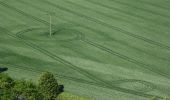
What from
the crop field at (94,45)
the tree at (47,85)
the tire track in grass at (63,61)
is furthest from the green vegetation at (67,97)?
the tire track in grass at (63,61)

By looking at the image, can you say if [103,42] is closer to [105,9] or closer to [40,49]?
[40,49]

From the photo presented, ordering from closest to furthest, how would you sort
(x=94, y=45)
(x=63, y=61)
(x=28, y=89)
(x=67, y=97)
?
(x=28, y=89) < (x=67, y=97) < (x=63, y=61) < (x=94, y=45)

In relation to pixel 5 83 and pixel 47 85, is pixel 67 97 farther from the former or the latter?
pixel 5 83

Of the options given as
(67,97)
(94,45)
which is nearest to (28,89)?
(67,97)

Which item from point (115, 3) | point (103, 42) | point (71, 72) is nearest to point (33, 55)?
point (71, 72)

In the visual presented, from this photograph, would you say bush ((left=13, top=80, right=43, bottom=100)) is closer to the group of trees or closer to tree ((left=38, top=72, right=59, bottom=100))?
the group of trees

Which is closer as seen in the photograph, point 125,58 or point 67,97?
point 67,97
